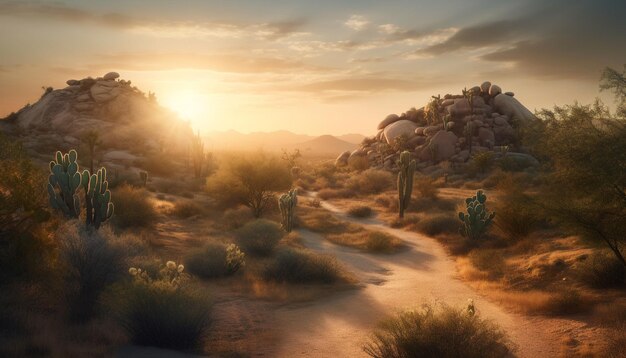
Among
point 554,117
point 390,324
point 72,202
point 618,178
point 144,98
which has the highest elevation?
point 144,98

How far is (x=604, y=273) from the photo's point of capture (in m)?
12.2

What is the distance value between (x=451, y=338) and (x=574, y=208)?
20.4 ft

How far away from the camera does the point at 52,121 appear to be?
57750 millimetres

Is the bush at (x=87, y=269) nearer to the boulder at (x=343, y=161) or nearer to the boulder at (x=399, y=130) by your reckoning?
the boulder at (x=399, y=130)

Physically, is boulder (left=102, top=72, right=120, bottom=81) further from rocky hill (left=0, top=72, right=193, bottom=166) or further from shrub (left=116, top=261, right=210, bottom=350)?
shrub (left=116, top=261, right=210, bottom=350)

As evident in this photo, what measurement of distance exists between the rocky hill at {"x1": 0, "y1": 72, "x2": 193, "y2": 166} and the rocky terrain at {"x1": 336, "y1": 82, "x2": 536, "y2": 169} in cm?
2310

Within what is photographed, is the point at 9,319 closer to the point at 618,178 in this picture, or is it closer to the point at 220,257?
the point at 220,257

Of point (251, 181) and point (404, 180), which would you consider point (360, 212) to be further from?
point (251, 181)

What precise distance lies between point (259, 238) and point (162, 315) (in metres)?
9.22

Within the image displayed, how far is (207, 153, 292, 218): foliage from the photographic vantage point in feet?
89.4

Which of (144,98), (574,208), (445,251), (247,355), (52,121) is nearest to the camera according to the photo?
(247,355)

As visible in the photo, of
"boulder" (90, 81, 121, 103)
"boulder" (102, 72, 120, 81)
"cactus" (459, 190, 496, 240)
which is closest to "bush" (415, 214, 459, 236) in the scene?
"cactus" (459, 190, 496, 240)

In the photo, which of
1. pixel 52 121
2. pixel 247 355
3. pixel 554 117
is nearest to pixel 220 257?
pixel 247 355

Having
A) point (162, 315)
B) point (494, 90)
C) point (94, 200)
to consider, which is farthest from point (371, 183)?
point (162, 315)
